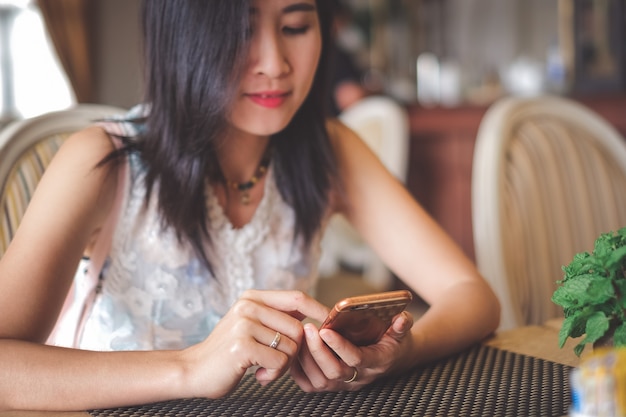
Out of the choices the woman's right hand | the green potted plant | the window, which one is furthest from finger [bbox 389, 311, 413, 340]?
the window

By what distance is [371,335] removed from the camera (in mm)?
949

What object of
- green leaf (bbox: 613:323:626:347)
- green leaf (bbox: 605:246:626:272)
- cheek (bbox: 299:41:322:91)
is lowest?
green leaf (bbox: 613:323:626:347)

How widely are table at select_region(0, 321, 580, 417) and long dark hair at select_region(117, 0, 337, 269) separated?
0.39 meters

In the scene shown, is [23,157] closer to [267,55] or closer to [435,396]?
[267,55]

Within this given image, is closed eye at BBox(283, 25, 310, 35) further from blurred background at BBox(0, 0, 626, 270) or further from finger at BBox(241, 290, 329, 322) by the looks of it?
blurred background at BBox(0, 0, 626, 270)

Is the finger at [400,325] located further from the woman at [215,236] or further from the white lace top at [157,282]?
the white lace top at [157,282]

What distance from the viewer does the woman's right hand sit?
34.6 inches

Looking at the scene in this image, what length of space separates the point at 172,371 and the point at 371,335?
0.23m

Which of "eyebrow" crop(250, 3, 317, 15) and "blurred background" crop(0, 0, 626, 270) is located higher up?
"eyebrow" crop(250, 3, 317, 15)

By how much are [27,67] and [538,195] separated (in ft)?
16.9

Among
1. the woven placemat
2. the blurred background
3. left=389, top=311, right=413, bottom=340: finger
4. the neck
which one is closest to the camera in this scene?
the woven placemat

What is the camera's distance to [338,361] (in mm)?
899

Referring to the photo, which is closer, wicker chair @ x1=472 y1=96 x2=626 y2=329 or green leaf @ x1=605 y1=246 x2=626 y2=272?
green leaf @ x1=605 y1=246 x2=626 y2=272

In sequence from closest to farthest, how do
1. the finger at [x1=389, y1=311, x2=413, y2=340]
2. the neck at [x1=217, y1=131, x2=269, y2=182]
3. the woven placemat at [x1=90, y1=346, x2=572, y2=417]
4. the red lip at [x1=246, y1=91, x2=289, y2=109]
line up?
the woven placemat at [x1=90, y1=346, x2=572, y2=417], the finger at [x1=389, y1=311, x2=413, y2=340], the red lip at [x1=246, y1=91, x2=289, y2=109], the neck at [x1=217, y1=131, x2=269, y2=182]
